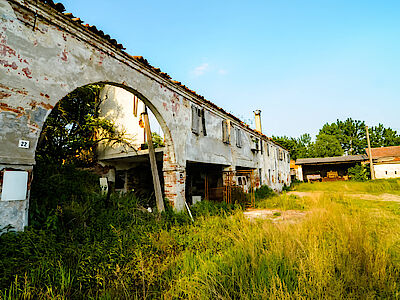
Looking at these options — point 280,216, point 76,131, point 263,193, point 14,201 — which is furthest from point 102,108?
point 263,193

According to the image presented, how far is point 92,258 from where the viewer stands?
3494 millimetres

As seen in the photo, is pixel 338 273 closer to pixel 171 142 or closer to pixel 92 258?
pixel 92 258

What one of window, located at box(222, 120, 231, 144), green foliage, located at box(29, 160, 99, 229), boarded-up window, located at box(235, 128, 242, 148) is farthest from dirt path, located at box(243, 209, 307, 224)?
boarded-up window, located at box(235, 128, 242, 148)

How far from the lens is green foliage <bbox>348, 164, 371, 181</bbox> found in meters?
22.9

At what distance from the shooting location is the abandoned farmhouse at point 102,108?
3719 mm

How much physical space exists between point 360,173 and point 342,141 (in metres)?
24.6

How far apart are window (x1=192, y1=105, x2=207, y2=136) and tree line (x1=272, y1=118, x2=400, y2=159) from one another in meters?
34.1

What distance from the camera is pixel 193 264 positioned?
11.0 ft

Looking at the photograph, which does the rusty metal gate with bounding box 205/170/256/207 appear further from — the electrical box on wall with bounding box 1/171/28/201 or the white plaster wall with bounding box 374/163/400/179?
the white plaster wall with bounding box 374/163/400/179

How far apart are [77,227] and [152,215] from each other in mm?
1953

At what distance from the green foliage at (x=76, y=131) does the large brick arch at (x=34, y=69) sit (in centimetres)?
406

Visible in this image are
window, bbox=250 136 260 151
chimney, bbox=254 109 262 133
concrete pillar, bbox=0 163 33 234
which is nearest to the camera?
concrete pillar, bbox=0 163 33 234

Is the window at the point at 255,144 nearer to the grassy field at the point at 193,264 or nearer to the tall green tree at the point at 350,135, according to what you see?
the grassy field at the point at 193,264

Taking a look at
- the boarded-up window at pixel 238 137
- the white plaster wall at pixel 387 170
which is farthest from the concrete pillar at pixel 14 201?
the white plaster wall at pixel 387 170
